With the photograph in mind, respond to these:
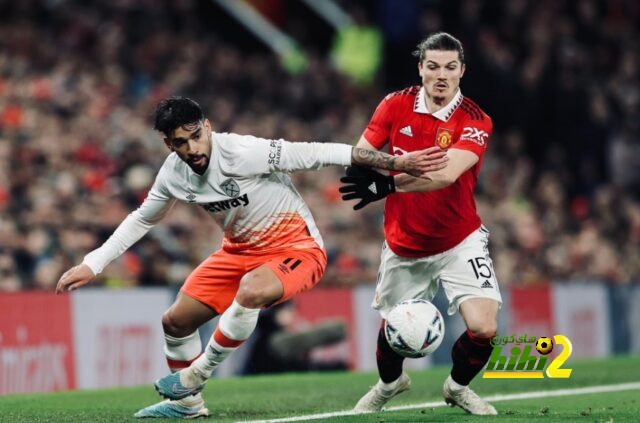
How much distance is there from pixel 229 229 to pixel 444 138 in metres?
1.60

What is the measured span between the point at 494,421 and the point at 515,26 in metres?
16.1

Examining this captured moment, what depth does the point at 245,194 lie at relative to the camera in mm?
8219

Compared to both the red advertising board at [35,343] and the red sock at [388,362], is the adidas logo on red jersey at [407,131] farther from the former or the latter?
the red advertising board at [35,343]

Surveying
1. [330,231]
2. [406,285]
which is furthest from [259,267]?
[330,231]

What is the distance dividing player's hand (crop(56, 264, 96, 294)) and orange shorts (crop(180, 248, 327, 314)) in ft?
2.28

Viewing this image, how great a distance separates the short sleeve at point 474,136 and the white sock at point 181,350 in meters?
2.25

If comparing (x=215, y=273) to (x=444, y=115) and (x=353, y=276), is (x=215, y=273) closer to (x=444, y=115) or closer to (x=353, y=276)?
(x=444, y=115)

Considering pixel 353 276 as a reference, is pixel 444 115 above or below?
above

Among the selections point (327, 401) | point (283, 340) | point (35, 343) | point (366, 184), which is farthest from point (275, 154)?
point (283, 340)

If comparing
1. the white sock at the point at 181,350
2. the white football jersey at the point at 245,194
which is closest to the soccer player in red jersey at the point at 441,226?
the white football jersey at the point at 245,194

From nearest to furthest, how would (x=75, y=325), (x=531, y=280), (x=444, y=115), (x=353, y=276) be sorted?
(x=444, y=115) → (x=75, y=325) → (x=353, y=276) → (x=531, y=280)

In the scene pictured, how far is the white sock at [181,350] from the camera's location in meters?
8.47

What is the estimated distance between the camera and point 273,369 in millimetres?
14336

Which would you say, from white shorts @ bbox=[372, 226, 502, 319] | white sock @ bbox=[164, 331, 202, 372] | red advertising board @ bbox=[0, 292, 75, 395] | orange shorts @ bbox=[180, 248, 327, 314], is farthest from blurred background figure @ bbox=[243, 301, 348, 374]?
orange shorts @ bbox=[180, 248, 327, 314]
